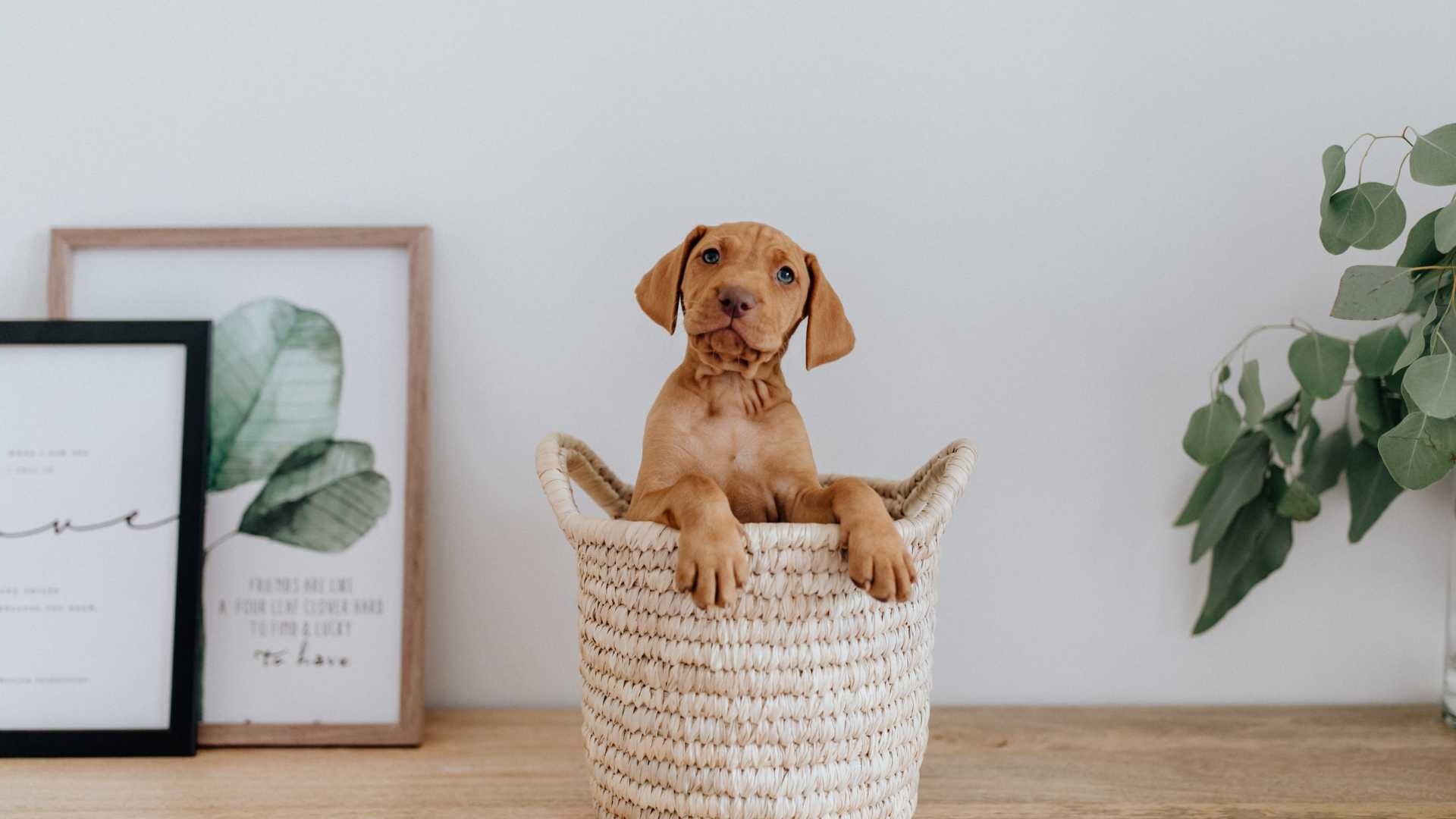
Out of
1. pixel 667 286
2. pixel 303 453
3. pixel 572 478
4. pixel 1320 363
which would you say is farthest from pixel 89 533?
pixel 1320 363

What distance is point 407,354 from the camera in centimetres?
118

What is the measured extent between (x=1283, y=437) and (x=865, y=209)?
0.59 meters

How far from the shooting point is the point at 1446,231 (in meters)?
0.84

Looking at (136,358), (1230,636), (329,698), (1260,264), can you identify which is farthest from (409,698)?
(1260,264)

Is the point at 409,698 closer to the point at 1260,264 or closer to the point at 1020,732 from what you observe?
the point at 1020,732

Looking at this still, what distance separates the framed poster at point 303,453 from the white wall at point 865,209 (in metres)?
0.06

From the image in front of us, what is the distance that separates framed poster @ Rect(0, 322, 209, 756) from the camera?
42.6 inches

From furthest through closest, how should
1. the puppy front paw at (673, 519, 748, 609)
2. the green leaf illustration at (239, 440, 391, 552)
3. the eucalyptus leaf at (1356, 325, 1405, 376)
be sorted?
the green leaf illustration at (239, 440, 391, 552) → the eucalyptus leaf at (1356, 325, 1405, 376) → the puppy front paw at (673, 519, 748, 609)

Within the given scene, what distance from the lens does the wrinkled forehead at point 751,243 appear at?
0.90 metres

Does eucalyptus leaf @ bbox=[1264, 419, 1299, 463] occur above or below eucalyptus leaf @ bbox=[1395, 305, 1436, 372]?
below

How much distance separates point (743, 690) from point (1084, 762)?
50 centimetres

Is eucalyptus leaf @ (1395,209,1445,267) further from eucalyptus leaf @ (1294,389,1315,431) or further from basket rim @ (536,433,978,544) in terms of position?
basket rim @ (536,433,978,544)

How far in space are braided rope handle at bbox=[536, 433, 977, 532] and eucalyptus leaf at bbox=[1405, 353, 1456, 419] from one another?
1.23ft

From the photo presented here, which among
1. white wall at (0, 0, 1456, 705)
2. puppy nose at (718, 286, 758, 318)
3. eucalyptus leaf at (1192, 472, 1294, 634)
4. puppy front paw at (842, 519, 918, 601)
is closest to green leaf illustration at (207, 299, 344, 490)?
white wall at (0, 0, 1456, 705)
